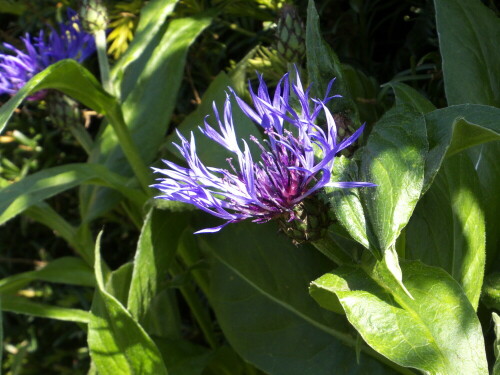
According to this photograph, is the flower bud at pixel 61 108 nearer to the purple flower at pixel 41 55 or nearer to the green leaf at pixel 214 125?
the purple flower at pixel 41 55

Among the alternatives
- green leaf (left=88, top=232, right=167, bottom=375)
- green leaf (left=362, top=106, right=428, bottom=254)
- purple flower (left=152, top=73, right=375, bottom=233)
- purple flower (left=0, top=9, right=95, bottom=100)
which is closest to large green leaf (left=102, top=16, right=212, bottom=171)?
purple flower (left=0, top=9, right=95, bottom=100)

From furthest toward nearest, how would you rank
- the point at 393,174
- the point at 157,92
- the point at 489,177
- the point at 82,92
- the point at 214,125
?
the point at 157,92 < the point at 214,125 < the point at 82,92 < the point at 489,177 < the point at 393,174

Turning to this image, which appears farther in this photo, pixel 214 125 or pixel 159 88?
pixel 159 88

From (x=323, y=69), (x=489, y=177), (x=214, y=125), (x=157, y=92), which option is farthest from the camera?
(x=157, y=92)

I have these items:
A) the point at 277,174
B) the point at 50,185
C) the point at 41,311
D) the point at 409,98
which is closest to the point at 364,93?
the point at 409,98

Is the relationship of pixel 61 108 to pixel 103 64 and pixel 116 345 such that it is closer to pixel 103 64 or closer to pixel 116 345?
pixel 103 64
